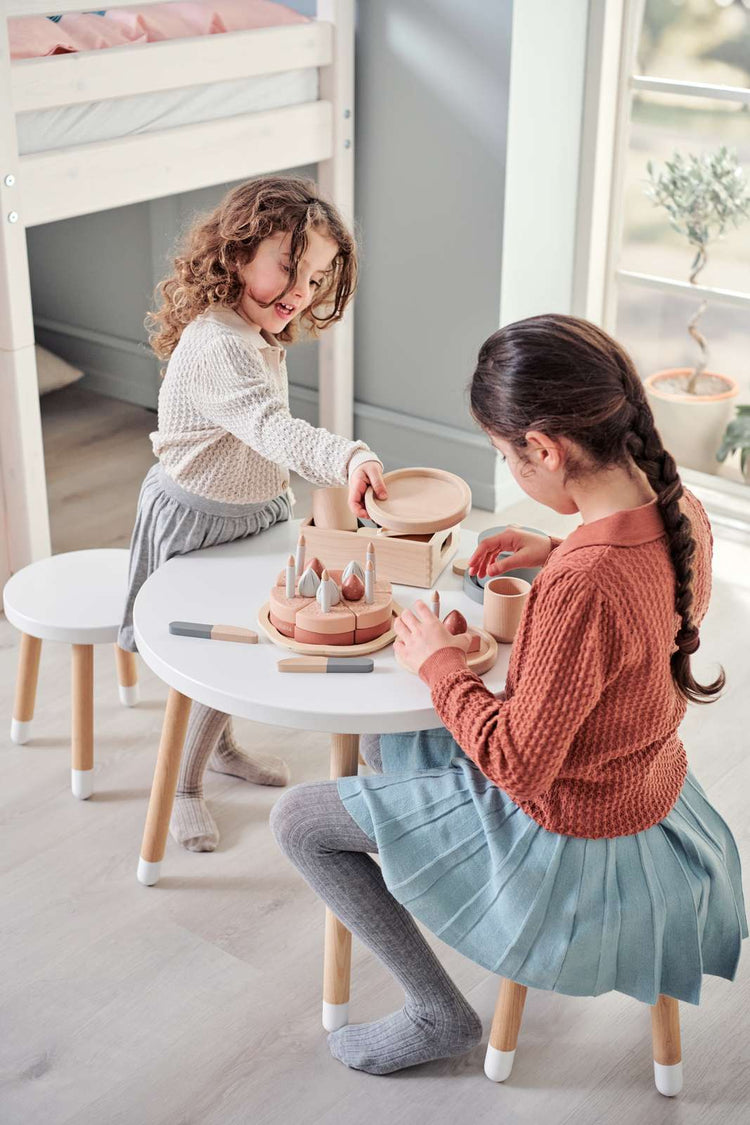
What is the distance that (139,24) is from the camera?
7.62 feet

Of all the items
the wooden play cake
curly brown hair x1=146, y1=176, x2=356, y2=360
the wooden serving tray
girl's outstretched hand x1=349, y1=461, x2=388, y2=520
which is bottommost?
the wooden serving tray

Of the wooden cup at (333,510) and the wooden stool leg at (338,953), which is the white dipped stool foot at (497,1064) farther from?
the wooden cup at (333,510)

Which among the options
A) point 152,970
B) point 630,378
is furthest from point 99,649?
point 630,378

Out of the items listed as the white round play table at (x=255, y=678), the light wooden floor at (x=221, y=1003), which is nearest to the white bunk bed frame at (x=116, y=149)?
the light wooden floor at (x=221, y=1003)

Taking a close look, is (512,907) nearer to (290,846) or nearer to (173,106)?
(290,846)

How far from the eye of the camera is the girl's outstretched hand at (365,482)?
1.44 metres

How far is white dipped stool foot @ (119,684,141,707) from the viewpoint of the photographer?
2.11m

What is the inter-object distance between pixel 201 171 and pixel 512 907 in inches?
66.9

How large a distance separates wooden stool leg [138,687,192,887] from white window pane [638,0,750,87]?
1.84 meters

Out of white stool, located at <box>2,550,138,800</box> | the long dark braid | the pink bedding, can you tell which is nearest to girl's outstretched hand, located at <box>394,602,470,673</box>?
the long dark braid

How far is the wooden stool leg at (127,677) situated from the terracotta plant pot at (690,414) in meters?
1.35

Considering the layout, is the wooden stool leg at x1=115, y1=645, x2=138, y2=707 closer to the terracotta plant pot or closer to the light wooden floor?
the light wooden floor

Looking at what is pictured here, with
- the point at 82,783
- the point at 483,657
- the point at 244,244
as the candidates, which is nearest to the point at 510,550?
the point at 483,657

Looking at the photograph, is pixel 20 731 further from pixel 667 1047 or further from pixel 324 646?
pixel 667 1047
